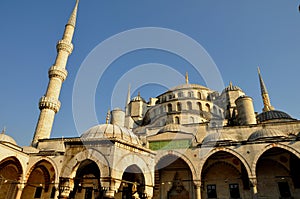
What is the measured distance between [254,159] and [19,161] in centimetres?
1608

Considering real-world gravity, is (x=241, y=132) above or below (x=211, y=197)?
above

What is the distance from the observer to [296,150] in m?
13.9

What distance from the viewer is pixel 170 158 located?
56.4 ft

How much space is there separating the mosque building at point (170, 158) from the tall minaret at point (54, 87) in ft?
0.29

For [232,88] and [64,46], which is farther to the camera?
[232,88]

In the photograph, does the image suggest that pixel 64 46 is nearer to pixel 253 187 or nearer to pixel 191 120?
pixel 191 120

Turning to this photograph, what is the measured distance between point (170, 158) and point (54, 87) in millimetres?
13529

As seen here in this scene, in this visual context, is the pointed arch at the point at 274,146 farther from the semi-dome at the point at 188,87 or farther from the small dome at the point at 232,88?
the semi-dome at the point at 188,87

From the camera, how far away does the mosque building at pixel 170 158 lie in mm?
7055

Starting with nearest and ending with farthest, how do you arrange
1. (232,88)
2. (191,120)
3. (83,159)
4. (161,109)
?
1. (83,159)
2. (191,120)
3. (232,88)
4. (161,109)

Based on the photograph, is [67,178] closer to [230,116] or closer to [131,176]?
[131,176]

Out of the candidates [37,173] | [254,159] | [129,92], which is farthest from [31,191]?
[129,92]

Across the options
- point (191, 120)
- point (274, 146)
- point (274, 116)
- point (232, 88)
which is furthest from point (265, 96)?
point (274, 146)

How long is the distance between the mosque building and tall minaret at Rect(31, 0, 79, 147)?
0.09 metres
